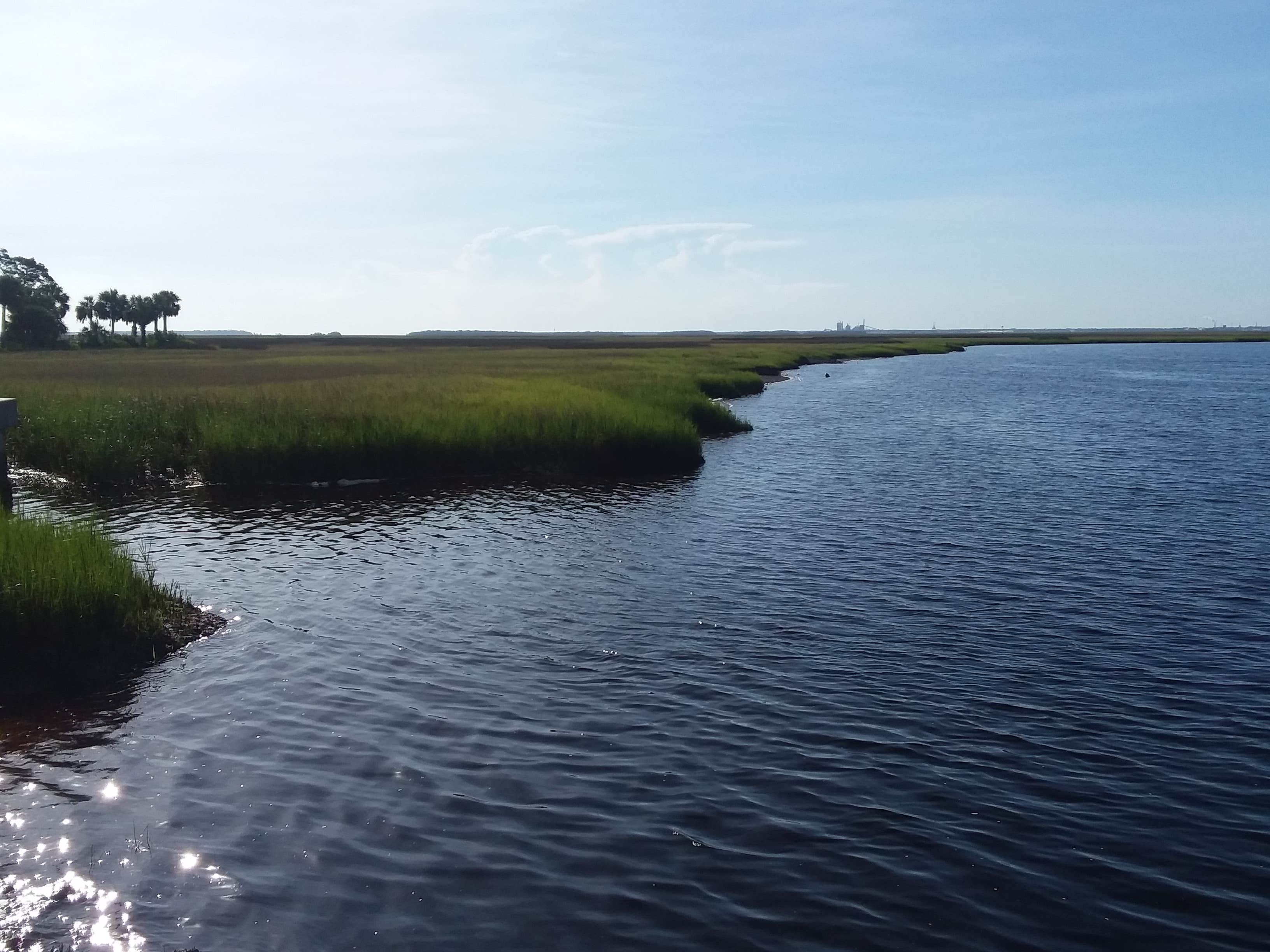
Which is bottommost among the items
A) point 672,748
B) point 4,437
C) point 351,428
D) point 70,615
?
point 672,748

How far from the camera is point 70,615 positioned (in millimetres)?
14500

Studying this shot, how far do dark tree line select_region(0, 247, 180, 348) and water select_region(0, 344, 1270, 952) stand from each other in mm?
106167

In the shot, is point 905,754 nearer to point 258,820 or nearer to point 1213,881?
point 1213,881

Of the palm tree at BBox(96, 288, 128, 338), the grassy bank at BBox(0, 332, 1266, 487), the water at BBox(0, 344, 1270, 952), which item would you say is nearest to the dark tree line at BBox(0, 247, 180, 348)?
the palm tree at BBox(96, 288, 128, 338)

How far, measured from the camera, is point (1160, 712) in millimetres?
13461

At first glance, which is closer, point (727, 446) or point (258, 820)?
point (258, 820)

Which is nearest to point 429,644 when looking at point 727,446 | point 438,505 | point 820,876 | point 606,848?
point 606,848

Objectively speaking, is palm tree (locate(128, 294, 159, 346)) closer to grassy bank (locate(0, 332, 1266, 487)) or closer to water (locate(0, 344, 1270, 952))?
grassy bank (locate(0, 332, 1266, 487))

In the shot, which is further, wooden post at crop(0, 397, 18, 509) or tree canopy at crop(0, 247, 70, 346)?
tree canopy at crop(0, 247, 70, 346)

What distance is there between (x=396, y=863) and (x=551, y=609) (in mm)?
9039

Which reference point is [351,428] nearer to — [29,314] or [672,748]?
[672,748]

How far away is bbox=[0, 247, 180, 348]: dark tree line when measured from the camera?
112812 mm

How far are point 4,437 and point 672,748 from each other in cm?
1992

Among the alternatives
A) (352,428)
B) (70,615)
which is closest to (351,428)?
(352,428)
